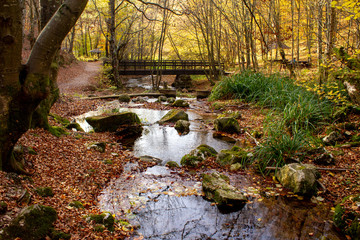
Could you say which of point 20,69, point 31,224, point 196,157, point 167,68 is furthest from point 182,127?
point 167,68

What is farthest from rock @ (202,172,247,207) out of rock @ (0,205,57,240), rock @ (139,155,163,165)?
rock @ (0,205,57,240)

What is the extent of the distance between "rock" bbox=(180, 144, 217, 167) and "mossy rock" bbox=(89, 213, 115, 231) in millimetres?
2742

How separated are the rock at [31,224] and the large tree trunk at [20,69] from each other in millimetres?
1021

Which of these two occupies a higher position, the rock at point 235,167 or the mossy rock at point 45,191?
the mossy rock at point 45,191

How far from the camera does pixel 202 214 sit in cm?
398

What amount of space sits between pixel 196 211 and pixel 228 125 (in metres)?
4.78

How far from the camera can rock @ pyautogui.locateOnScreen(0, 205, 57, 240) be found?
8.07 ft

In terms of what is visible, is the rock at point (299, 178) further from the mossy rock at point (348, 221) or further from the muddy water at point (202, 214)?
the mossy rock at point (348, 221)

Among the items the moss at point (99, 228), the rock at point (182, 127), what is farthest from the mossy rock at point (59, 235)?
the rock at point (182, 127)

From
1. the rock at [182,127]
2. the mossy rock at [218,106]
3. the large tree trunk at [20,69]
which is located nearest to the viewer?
the large tree trunk at [20,69]

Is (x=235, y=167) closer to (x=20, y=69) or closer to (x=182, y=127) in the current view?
(x=182, y=127)

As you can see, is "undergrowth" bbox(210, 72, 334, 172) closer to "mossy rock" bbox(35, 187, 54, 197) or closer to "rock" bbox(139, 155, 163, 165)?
"rock" bbox(139, 155, 163, 165)

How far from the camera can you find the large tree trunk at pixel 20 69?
2914mm

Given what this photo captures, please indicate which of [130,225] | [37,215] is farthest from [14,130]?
[130,225]
